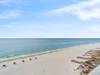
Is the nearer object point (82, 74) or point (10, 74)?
point (82, 74)

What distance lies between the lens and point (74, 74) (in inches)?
879

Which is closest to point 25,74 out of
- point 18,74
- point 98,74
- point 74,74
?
point 18,74

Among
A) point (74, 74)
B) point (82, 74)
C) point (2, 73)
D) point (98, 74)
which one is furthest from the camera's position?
point (2, 73)

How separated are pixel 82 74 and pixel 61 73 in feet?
12.1

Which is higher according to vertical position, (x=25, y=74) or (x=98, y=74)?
(x=98, y=74)

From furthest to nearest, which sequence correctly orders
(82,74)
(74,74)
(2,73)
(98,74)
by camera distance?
1. (2,73)
2. (74,74)
3. (82,74)
4. (98,74)

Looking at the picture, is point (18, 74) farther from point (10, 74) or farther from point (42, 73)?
point (42, 73)

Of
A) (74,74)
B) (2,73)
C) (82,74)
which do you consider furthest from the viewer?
(2,73)

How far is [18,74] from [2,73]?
114 inches

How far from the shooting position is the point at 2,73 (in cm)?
2458

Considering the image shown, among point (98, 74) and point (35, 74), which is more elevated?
point (98, 74)

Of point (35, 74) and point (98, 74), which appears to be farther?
point (35, 74)

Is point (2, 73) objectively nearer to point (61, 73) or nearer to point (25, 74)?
point (25, 74)

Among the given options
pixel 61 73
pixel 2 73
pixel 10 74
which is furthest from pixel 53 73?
pixel 2 73
